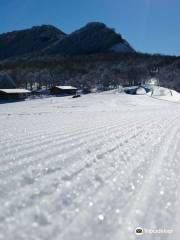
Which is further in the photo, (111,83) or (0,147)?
(111,83)

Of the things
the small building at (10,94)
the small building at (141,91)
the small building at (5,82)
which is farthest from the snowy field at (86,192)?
the small building at (141,91)

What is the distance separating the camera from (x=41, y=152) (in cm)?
908

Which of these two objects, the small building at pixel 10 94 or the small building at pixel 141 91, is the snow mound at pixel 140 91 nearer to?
the small building at pixel 141 91

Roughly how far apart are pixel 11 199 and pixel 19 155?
3.48 m

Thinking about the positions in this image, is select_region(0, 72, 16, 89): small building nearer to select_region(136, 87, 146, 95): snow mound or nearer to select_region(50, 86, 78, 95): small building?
select_region(50, 86, 78, 95): small building

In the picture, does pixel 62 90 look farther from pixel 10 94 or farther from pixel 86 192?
pixel 86 192

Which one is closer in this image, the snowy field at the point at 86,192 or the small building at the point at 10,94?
the snowy field at the point at 86,192

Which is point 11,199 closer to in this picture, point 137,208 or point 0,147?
point 137,208

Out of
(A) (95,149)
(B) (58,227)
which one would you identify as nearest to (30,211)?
(B) (58,227)

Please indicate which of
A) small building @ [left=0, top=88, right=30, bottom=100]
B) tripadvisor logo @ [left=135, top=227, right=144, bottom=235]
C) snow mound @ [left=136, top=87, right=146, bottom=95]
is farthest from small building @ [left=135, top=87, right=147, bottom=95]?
tripadvisor logo @ [left=135, top=227, right=144, bottom=235]

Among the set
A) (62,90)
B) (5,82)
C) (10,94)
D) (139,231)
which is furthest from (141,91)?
(139,231)

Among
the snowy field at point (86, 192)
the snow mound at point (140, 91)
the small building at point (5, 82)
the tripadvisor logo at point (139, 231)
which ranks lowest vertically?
the tripadvisor logo at point (139, 231)

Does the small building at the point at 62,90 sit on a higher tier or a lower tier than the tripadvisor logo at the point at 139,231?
higher

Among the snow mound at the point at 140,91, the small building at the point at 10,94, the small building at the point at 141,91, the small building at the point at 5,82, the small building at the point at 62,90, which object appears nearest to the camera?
the small building at the point at 10,94
